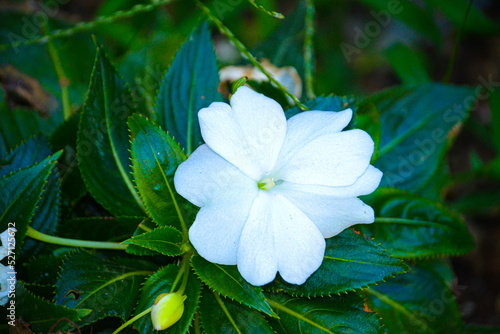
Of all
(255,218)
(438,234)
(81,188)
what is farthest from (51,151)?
(438,234)

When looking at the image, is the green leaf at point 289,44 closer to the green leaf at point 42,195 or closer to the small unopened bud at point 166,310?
the green leaf at point 42,195

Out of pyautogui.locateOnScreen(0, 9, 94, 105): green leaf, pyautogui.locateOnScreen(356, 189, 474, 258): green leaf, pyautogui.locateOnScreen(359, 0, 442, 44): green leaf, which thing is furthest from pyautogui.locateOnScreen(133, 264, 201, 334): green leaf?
pyautogui.locateOnScreen(359, 0, 442, 44): green leaf

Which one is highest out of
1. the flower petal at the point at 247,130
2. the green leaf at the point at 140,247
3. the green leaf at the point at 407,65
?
the flower petal at the point at 247,130

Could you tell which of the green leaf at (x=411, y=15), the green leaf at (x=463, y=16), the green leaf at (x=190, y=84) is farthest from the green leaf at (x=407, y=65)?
the green leaf at (x=190, y=84)

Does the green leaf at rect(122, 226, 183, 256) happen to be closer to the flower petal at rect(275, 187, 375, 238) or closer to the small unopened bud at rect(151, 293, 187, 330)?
the small unopened bud at rect(151, 293, 187, 330)

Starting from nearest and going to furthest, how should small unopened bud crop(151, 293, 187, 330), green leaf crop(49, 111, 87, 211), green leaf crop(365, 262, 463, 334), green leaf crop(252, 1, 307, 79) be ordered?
1. small unopened bud crop(151, 293, 187, 330)
2. green leaf crop(49, 111, 87, 211)
3. green leaf crop(365, 262, 463, 334)
4. green leaf crop(252, 1, 307, 79)

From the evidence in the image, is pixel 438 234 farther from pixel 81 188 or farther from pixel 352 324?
pixel 81 188

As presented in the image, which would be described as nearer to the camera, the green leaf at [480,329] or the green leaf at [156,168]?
the green leaf at [156,168]

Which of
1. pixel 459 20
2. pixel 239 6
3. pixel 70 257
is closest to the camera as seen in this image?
pixel 70 257
